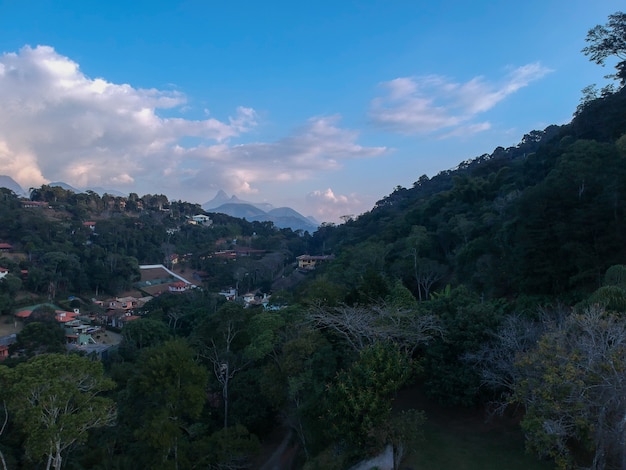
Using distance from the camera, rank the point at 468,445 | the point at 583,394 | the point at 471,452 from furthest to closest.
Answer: the point at 468,445 < the point at 471,452 < the point at 583,394

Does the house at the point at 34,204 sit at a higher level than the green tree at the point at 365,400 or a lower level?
higher

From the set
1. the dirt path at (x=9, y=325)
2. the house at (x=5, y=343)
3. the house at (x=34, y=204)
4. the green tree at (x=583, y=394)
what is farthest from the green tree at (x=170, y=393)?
the house at (x=34, y=204)

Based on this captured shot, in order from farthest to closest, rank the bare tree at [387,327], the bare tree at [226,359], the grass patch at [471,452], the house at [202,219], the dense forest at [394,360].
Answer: the house at [202,219] < the bare tree at [226,359] < the bare tree at [387,327] < the grass patch at [471,452] < the dense forest at [394,360]

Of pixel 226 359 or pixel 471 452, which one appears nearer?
pixel 471 452

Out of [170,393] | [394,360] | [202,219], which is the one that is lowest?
[170,393]

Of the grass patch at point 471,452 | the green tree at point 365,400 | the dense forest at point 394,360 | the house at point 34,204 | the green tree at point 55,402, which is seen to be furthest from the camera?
the house at point 34,204

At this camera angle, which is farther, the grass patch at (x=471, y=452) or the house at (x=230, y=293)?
the house at (x=230, y=293)

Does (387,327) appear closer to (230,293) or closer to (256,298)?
(256,298)

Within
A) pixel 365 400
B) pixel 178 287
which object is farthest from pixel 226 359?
pixel 178 287

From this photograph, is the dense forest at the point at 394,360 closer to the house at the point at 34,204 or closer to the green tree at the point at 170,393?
the green tree at the point at 170,393

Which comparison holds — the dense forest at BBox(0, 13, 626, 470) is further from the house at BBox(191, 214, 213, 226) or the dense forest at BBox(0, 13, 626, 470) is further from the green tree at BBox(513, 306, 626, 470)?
the house at BBox(191, 214, 213, 226)
